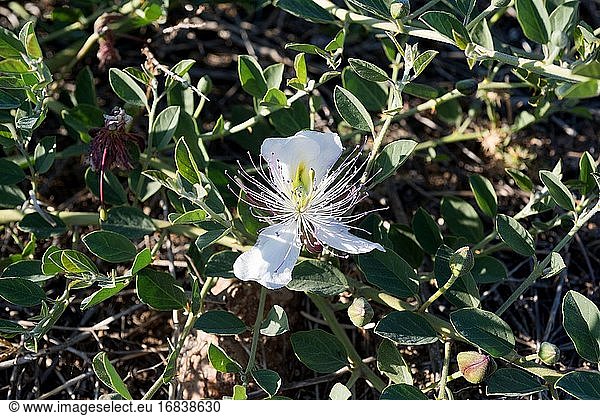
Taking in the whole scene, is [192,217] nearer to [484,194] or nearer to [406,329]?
[406,329]

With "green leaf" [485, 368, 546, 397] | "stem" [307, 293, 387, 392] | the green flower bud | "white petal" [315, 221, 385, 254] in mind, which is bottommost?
"stem" [307, 293, 387, 392]

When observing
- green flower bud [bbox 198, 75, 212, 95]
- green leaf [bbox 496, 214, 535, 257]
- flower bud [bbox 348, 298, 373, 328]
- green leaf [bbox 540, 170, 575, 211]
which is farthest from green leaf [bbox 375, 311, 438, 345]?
green flower bud [bbox 198, 75, 212, 95]

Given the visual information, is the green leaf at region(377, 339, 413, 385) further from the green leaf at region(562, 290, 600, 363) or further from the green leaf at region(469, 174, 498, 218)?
the green leaf at region(469, 174, 498, 218)

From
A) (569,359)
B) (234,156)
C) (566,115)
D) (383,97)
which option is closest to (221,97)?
(234,156)

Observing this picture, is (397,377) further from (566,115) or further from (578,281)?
(566,115)

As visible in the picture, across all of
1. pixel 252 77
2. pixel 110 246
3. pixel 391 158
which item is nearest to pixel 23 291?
pixel 110 246

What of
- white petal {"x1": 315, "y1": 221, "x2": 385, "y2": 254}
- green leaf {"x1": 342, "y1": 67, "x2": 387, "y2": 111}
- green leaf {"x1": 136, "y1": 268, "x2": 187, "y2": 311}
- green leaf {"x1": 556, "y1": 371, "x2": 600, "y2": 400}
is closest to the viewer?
green leaf {"x1": 556, "y1": 371, "x2": 600, "y2": 400}
